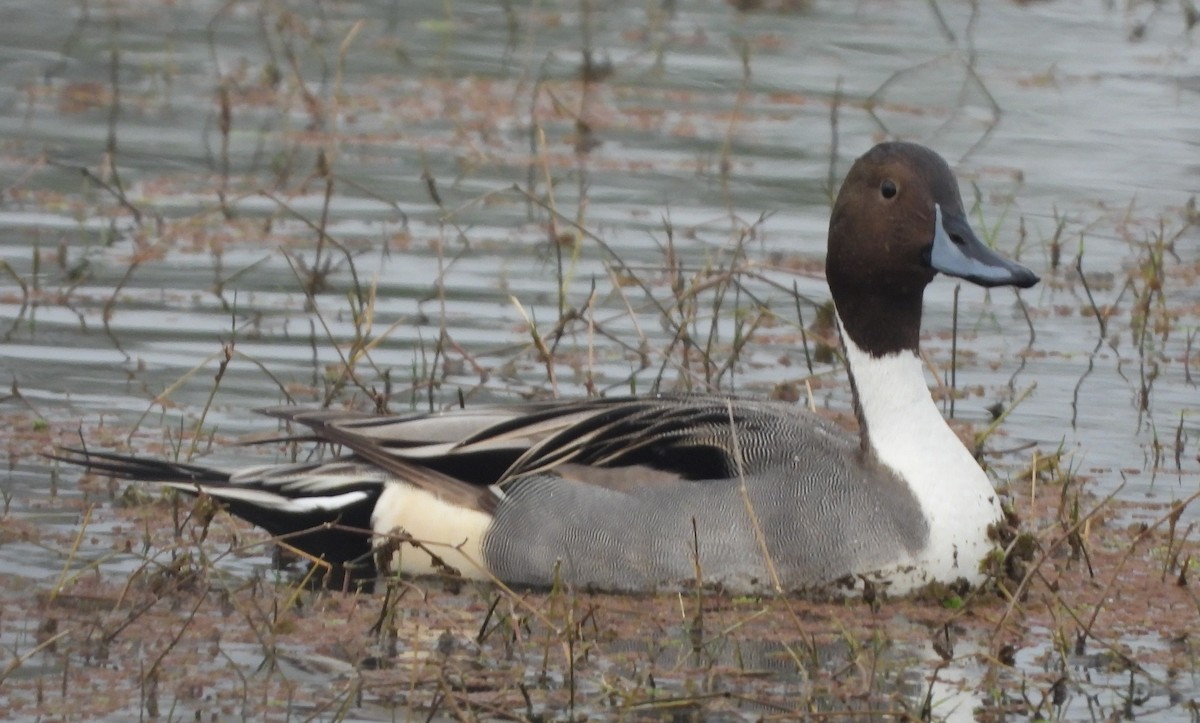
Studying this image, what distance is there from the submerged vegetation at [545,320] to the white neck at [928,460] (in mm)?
98

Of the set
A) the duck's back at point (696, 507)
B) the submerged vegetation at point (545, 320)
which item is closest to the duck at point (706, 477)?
the duck's back at point (696, 507)

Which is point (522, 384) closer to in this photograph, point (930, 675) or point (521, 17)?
point (930, 675)

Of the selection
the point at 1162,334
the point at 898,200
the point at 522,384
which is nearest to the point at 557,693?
the point at 898,200

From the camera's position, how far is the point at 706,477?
615 centimetres

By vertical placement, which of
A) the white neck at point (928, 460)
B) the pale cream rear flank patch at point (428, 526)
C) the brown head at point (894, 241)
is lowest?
the pale cream rear flank patch at point (428, 526)

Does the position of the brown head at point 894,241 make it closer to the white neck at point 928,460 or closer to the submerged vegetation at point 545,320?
the white neck at point 928,460

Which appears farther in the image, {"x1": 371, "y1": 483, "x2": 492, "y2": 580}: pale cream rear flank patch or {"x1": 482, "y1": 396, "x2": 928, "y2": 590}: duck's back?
{"x1": 371, "y1": 483, "x2": 492, "y2": 580}: pale cream rear flank patch

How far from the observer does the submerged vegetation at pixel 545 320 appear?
5371 millimetres

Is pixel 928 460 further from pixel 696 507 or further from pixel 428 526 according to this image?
pixel 428 526

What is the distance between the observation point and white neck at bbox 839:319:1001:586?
6.10 metres

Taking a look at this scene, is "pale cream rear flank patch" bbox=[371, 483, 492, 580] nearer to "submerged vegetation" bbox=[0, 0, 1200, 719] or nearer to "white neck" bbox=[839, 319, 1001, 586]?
"submerged vegetation" bbox=[0, 0, 1200, 719]

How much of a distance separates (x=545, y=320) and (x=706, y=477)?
2716mm

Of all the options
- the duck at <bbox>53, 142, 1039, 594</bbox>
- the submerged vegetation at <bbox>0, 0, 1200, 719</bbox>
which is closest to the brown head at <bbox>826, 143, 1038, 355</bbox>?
the duck at <bbox>53, 142, 1039, 594</bbox>

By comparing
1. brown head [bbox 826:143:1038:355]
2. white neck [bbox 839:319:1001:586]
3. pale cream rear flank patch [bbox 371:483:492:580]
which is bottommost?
pale cream rear flank patch [bbox 371:483:492:580]
